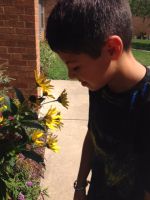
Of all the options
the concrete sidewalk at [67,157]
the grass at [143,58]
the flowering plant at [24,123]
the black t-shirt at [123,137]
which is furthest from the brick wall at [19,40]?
the grass at [143,58]

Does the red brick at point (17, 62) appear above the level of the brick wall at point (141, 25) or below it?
above

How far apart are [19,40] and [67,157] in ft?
6.05

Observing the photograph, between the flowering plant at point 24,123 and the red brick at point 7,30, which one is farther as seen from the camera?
the red brick at point 7,30

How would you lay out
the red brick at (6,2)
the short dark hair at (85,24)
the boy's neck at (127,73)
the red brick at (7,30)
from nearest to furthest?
the short dark hair at (85,24) → the boy's neck at (127,73) → the red brick at (6,2) → the red brick at (7,30)

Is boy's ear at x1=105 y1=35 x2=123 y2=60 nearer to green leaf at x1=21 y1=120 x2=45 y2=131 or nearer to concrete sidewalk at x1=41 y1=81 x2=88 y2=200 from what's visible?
green leaf at x1=21 y1=120 x2=45 y2=131

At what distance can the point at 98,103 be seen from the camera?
151 centimetres

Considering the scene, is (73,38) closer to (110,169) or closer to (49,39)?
(49,39)

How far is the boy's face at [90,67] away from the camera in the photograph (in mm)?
1280

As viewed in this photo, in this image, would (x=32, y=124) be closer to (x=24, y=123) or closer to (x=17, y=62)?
(x=24, y=123)

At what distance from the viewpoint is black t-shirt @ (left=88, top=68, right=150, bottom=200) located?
1.33 metres

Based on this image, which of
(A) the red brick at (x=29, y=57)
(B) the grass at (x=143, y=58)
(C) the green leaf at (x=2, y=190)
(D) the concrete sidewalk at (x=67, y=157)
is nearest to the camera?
(C) the green leaf at (x=2, y=190)

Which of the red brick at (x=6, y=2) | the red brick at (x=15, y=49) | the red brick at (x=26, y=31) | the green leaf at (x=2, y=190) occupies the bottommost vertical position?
the green leaf at (x=2, y=190)

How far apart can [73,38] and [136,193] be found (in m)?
0.69

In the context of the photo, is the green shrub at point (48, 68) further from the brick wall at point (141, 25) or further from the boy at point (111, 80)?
the brick wall at point (141, 25)
